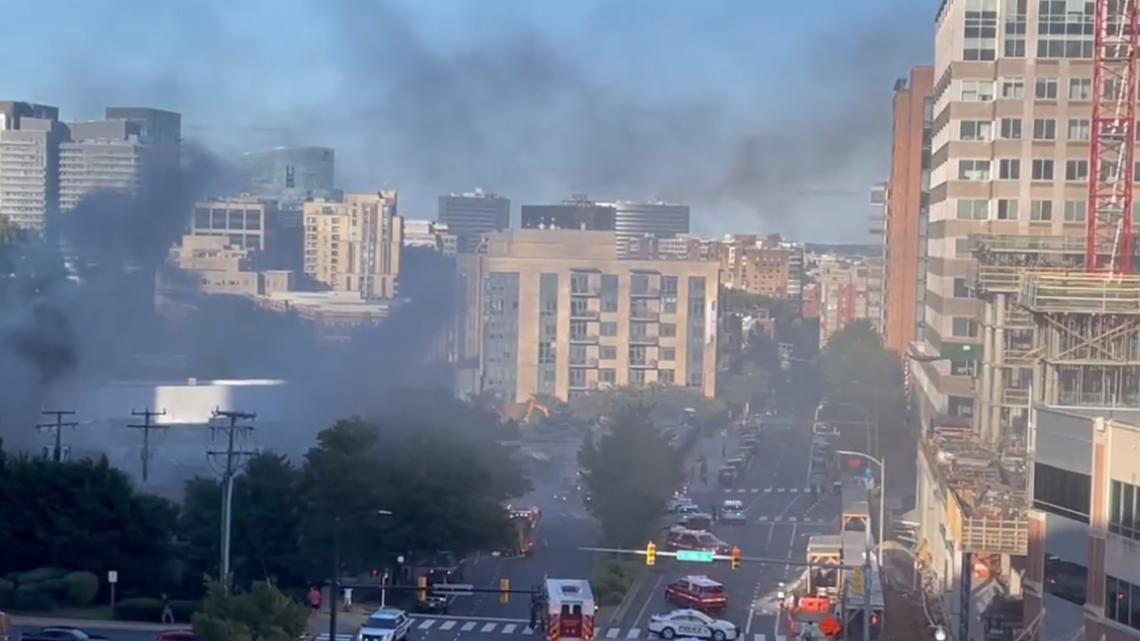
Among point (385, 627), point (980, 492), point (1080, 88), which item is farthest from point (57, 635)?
point (1080, 88)

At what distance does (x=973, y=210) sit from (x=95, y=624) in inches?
412

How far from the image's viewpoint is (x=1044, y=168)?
1816cm

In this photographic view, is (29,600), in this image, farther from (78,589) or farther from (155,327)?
(155,327)

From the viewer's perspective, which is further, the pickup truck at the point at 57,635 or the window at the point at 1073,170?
the window at the point at 1073,170

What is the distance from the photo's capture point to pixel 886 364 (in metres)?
30.2

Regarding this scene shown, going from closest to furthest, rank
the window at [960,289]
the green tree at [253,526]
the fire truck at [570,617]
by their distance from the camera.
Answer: the fire truck at [570,617] → the green tree at [253,526] → the window at [960,289]

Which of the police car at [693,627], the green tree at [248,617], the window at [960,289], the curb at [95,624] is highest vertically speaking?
the window at [960,289]

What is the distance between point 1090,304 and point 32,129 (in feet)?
102

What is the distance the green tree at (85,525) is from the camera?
13391mm

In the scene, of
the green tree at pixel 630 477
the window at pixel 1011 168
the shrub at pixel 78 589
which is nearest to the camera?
the shrub at pixel 78 589

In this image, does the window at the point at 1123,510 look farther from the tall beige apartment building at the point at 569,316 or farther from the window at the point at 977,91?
the tall beige apartment building at the point at 569,316

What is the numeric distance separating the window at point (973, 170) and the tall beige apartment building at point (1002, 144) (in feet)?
0.03

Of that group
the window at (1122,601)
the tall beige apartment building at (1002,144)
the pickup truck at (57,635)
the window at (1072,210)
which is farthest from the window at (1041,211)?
the pickup truck at (57,635)

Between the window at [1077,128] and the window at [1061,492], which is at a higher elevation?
the window at [1077,128]
